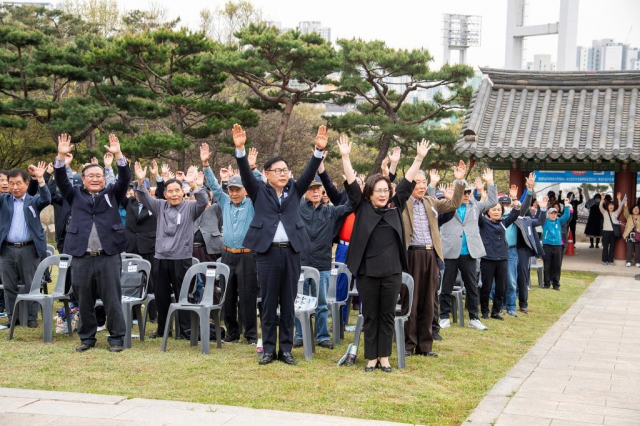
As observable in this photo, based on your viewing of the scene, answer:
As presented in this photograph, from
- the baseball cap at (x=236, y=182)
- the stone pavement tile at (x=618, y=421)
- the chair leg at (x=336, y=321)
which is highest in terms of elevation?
the baseball cap at (x=236, y=182)

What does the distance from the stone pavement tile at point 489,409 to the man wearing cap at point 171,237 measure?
152 inches

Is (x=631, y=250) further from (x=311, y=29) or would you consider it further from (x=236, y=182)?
(x=311, y=29)

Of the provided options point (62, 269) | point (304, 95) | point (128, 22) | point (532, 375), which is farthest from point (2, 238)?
point (128, 22)

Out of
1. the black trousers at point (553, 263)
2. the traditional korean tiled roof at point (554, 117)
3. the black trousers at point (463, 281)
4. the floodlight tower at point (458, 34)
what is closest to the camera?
the black trousers at point (463, 281)

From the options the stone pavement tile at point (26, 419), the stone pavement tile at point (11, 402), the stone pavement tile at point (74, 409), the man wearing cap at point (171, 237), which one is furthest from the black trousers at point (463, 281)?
the stone pavement tile at point (26, 419)

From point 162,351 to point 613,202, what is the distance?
14.0m

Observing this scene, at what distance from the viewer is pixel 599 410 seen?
6254 millimetres

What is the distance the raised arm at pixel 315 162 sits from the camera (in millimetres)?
7238

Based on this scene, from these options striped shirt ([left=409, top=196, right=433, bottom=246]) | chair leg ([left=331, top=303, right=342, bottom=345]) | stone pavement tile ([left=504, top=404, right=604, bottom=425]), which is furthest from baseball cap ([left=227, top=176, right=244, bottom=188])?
stone pavement tile ([left=504, top=404, right=604, bottom=425])

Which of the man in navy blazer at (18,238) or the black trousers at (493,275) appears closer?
the man in navy blazer at (18,238)

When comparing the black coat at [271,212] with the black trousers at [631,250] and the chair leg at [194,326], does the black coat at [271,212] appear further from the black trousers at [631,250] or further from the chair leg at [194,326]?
the black trousers at [631,250]

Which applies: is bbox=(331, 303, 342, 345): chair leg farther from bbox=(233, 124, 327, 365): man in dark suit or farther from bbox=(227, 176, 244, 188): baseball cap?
bbox=(227, 176, 244, 188): baseball cap

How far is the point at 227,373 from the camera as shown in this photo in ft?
23.5

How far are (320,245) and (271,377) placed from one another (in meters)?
2.12
